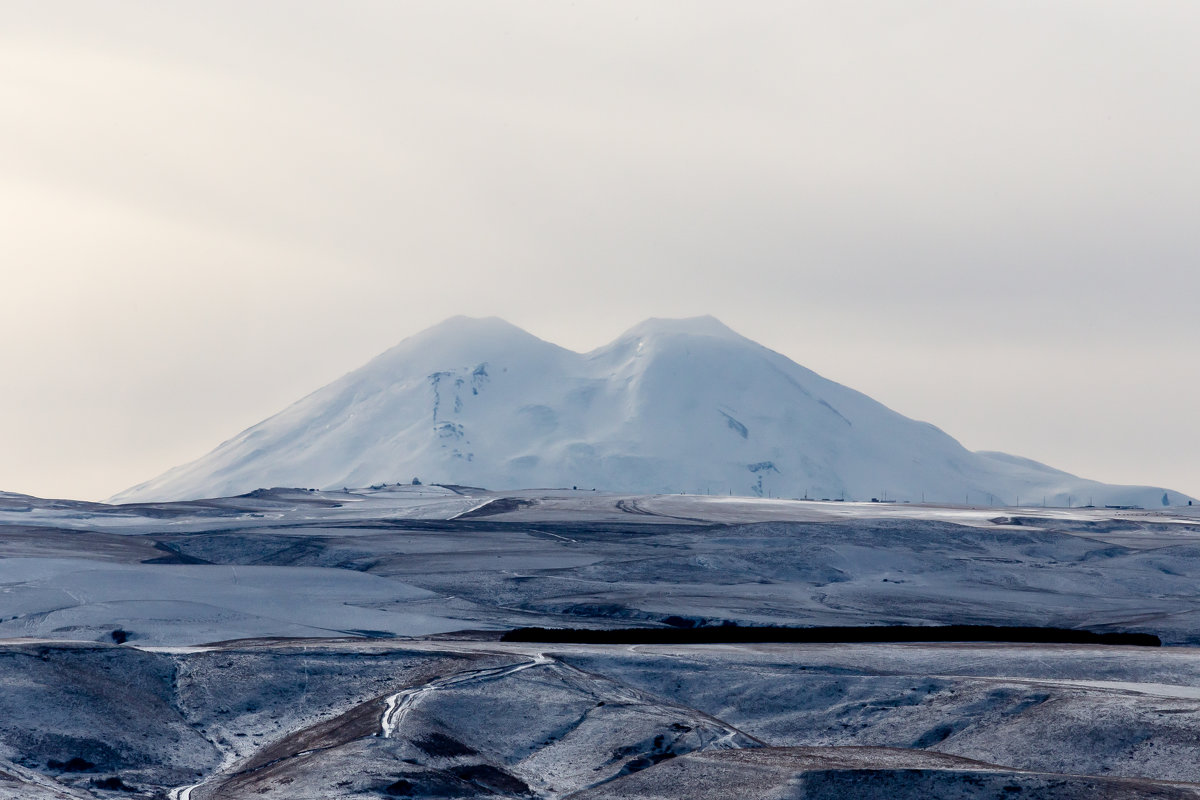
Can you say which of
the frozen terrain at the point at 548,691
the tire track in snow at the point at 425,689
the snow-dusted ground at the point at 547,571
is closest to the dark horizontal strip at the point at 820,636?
the frozen terrain at the point at 548,691

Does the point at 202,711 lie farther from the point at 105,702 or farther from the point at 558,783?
the point at 558,783

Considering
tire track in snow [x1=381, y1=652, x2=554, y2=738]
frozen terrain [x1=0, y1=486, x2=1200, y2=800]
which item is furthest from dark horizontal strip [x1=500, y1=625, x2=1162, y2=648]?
tire track in snow [x1=381, y1=652, x2=554, y2=738]

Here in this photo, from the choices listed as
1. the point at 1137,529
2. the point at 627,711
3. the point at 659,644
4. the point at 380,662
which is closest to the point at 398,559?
the point at 659,644

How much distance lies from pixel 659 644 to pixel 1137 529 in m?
77.7

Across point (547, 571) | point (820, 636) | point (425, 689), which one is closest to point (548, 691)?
point (425, 689)

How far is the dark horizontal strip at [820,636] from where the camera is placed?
44688mm

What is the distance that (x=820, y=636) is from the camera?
4641cm

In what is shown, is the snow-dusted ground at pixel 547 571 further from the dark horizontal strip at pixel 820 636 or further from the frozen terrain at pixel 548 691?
the dark horizontal strip at pixel 820 636

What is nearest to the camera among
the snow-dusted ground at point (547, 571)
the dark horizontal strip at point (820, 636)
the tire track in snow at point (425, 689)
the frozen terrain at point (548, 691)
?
the frozen terrain at point (548, 691)

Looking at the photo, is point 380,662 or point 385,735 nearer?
point 385,735

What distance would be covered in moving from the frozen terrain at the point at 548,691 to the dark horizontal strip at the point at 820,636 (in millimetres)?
3053

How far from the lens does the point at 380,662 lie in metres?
36.4

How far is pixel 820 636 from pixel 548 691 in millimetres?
15182

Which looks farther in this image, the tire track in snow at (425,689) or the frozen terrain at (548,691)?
the tire track in snow at (425,689)
